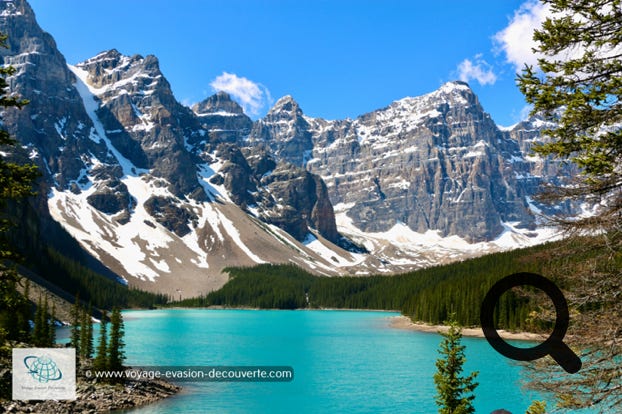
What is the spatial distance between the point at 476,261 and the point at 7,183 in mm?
142968

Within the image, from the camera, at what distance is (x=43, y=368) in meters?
36.2

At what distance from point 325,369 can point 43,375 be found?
110ft

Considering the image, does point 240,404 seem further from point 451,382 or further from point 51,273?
point 51,273

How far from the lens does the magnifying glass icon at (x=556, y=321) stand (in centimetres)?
1076

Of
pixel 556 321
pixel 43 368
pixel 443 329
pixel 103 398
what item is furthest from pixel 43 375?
pixel 443 329

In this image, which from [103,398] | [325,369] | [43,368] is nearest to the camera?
[43,368]

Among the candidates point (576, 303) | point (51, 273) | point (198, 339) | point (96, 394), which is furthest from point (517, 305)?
point (51, 273)

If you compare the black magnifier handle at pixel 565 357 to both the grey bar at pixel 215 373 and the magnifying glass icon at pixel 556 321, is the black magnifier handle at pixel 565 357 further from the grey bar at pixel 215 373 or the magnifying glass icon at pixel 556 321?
the grey bar at pixel 215 373

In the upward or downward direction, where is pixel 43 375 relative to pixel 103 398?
upward

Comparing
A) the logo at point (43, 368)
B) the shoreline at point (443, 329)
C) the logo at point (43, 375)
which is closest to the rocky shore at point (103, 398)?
the logo at point (43, 375)

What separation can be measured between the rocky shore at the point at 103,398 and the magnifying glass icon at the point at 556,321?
30880mm

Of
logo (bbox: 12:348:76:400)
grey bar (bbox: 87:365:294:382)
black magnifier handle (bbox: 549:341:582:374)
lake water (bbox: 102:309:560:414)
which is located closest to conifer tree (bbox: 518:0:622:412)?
black magnifier handle (bbox: 549:341:582:374)

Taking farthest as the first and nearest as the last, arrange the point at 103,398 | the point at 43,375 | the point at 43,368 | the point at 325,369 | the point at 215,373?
1. the point at 325,369
2. the point at 215,373
3. the point at 103,398
4. the point at 43,368
5. the point at 43,375

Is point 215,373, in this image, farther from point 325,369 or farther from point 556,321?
point 556,321
